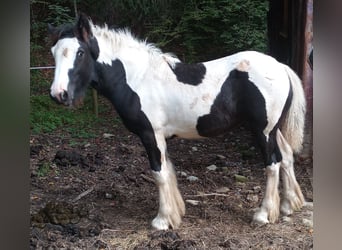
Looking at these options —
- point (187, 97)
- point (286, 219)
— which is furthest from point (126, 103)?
point (286, 219)

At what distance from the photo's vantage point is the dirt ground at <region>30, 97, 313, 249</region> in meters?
2.38

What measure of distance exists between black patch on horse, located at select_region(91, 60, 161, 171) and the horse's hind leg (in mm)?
555

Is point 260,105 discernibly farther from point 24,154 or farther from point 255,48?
point 24,154

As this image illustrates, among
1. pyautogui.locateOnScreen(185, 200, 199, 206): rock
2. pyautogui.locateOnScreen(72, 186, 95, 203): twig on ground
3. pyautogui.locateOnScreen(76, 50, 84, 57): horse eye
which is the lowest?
pyautogui.locateOnScreen(185, 200, 199, 206): rock

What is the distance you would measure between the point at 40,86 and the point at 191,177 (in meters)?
0.79

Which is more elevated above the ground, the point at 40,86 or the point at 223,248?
the point at 40,86

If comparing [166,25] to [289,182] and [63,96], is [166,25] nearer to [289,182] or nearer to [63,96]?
[63,96]

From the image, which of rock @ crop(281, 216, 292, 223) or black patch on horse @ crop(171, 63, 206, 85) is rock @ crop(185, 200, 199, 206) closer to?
rock @ crop(281, 216, 292, 223)

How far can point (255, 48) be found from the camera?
7.93 ft

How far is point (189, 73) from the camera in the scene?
7.79ft

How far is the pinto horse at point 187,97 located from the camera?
235 cm

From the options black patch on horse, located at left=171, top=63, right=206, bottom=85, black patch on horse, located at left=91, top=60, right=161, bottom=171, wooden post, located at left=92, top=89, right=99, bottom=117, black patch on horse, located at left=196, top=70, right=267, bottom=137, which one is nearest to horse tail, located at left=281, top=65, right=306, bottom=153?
black patch on horse, located at left=196, top=70, right=267, bottom=137

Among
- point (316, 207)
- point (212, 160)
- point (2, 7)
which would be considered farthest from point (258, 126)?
point (2, 7)

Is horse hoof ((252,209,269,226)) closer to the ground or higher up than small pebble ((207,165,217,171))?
closer to the ground
